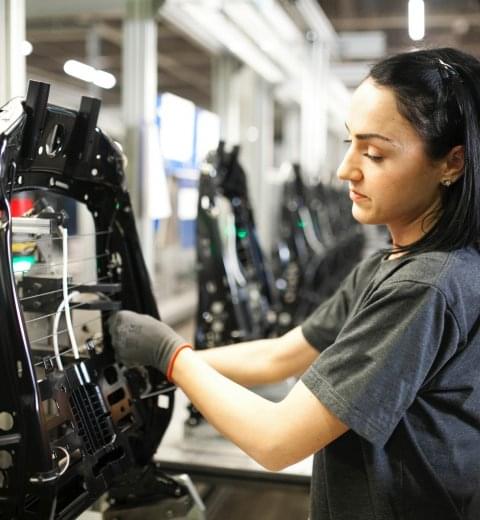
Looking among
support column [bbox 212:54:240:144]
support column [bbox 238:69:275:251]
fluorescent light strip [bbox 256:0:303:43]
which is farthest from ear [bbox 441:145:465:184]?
support column [bbox 238:69:275:251]

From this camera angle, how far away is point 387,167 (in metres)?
1.27

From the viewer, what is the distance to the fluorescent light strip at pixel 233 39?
389cm

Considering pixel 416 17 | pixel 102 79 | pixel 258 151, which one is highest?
pixel 416 17

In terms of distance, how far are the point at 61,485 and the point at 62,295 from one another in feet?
1.34

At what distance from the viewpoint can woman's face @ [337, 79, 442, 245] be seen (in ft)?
4.12

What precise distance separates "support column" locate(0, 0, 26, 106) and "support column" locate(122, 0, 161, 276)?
126 cm

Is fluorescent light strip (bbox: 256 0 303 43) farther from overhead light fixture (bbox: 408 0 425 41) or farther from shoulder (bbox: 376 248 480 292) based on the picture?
shoulder (bbox: 376 248 480 292)

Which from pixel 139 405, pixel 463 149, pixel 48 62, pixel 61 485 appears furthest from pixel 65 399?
pixel 48 62

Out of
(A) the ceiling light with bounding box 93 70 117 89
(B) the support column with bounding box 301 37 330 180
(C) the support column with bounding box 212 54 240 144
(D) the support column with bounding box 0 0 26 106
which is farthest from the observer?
(B) the support column with bounding box 301 37 330 180

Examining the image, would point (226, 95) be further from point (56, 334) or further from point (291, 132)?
point (56, 334)

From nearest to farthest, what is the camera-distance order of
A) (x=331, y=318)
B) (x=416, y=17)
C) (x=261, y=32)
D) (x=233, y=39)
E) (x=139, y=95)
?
(x=331, y=318) < (x=139, y=95) < (x=233, y=39) < (x=261, y=32) < (x=416, y=17)

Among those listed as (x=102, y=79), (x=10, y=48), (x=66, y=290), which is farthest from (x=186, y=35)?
(x=66, y=290)

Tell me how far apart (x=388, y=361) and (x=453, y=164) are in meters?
0.41

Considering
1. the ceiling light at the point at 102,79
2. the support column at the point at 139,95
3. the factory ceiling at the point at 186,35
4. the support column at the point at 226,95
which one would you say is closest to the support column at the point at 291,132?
the factory ceiling at the point at 186,35
